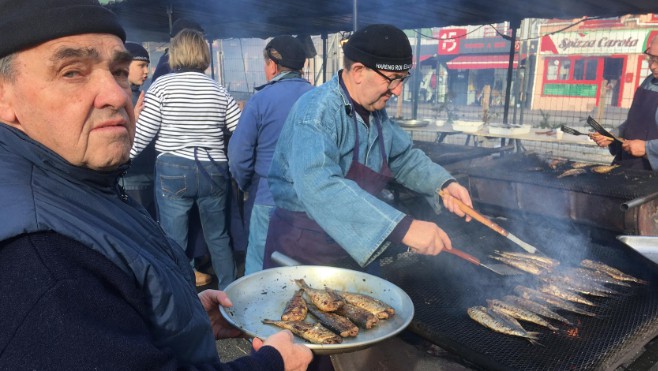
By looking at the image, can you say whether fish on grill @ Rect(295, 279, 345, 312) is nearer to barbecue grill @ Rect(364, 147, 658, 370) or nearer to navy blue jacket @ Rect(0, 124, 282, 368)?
barbecue grill @ Rect(364, 147, 658, 370)

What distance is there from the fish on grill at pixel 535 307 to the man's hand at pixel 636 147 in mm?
3320

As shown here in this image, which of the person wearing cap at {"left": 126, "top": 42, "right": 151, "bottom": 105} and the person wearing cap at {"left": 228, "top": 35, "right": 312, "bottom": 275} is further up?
the person wearing cap at {"left": 126, "top": 42, "right": 151, "bottom": 105}

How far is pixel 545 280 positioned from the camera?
9.04 feet

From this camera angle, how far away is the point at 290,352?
1.40 metres

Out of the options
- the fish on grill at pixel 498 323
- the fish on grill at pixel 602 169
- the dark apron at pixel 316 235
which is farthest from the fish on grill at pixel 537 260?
the fish on grill at pixel 602 169

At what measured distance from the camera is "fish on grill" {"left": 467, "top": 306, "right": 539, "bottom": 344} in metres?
2.12

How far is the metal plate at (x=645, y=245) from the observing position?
8.31 feet

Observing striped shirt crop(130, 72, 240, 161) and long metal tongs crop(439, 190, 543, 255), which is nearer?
long metal tongs crop(439, 190, 543, 255)

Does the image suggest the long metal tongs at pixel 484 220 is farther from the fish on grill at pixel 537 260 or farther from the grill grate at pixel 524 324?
the grill grate at pixel 524 324

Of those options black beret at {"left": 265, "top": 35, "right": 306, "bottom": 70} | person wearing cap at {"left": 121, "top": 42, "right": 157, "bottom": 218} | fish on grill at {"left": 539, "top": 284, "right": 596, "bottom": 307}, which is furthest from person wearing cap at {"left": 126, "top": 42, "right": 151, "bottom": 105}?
fish on grill at {"left": 539, "top": 284, "right": 596, "bottom": 307}

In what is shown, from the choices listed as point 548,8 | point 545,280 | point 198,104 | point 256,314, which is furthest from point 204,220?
point 548,8

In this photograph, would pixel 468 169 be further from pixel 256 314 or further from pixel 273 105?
pixel 256 314

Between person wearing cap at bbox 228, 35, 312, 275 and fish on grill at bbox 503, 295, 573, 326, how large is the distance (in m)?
2.00

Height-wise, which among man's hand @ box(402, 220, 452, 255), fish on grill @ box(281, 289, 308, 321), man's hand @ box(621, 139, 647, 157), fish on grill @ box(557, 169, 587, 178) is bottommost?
fish on grill @ box(281, 289, 308, 321)
